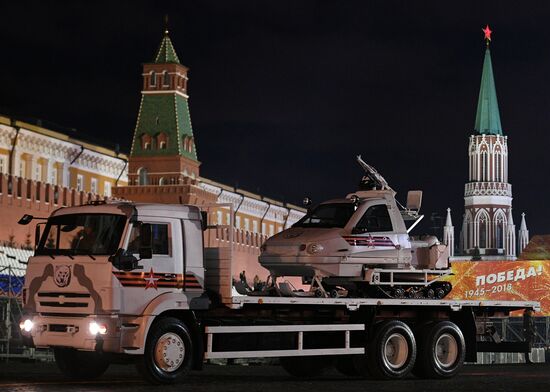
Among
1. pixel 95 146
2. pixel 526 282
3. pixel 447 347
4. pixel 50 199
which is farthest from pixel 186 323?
pixel 95 146

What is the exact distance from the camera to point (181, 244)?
20188 mm

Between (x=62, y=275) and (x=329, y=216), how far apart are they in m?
5.71

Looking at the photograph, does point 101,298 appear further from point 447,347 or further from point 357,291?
point 447,347

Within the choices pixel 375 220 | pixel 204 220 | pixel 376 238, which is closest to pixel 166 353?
pixel 204 220

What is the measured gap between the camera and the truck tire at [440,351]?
2312cm

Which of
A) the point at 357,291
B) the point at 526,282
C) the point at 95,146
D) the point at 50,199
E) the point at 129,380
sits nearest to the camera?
the point at 129,380

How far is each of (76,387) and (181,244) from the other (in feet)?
9.10

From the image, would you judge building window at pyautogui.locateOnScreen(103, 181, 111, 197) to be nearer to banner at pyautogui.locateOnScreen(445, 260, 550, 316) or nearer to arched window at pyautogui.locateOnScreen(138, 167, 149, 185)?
arched window at pyautogui.locateOnScreen(138, 167, 149, 185)

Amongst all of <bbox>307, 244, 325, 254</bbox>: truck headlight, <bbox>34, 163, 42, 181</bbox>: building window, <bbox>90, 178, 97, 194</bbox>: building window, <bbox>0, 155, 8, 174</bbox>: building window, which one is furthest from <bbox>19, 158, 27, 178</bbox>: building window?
<bbox>307, 244, 325, 254</bbox>: truck headlight

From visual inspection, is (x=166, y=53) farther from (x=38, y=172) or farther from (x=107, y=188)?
(x=38, y=172)

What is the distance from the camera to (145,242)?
771 inches

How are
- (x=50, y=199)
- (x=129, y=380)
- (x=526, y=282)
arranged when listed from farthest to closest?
(x=526, y=282)
(x=50, y=199)
(x=129, y=380)

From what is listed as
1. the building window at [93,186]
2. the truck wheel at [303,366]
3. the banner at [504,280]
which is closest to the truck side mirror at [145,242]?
the truck wheel at [303,366]

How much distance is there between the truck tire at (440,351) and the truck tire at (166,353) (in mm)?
5102
